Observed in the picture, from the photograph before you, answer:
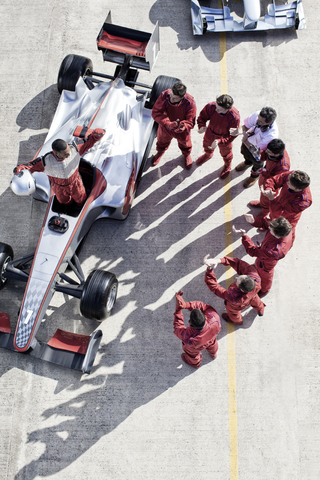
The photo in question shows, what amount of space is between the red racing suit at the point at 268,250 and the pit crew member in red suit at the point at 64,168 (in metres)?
2.16

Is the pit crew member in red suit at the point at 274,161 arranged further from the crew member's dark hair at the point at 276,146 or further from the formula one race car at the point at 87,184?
the formula one race car at the point at 87,184

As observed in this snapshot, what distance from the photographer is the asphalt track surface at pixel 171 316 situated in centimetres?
519

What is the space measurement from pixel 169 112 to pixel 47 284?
2765mm

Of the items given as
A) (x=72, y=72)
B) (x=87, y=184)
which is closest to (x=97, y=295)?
(x=87, y=184)

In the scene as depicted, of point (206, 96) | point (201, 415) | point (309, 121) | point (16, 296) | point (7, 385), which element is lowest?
point (201, 415)

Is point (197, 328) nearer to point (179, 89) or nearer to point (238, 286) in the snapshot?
point (238, 286)

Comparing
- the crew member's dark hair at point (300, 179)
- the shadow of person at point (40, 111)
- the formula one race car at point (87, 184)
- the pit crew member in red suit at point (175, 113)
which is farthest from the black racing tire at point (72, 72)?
the crew member's dark hair at point (300, 179)

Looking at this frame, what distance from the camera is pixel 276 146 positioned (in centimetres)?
489

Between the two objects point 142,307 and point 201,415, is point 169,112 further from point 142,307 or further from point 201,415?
point 201,415

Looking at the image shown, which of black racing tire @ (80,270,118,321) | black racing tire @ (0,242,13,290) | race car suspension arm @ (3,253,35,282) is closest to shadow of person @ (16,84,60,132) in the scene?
black racing tire @ (0,242,13,290)

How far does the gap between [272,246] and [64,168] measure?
2.55m

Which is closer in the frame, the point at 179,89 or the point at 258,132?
the point at 179,89

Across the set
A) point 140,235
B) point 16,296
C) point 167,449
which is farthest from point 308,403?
point 16,296

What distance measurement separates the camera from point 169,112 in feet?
18.2
